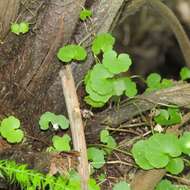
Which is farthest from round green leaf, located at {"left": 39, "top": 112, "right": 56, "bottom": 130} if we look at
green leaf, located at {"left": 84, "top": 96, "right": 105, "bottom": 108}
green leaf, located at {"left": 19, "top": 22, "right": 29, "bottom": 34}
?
green leaf, located at {"left": 19, "top": 22, "right": 29, "bottom": 34}

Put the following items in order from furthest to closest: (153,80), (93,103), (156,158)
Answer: (153,80) → (93,103) → (156,158)

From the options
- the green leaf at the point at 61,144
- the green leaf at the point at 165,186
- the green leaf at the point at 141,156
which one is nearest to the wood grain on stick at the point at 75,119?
the green leaf at the point at 61,144

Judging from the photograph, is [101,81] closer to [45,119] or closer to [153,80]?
[45,119]

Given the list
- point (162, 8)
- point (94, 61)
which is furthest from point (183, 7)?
point (94, 61)

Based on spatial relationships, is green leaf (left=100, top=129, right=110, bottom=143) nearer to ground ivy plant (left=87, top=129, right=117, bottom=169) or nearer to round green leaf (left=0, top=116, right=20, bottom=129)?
ground ivy plant (left=87, top=129, right=117, bottom=169)

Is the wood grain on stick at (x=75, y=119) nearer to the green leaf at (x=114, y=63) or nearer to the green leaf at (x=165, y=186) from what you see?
the green leaf at (x=114, y=63)

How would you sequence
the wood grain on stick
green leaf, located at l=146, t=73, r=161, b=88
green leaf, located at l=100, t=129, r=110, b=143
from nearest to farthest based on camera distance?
the wood grain on stick < green leaf, located at l=100, t=129, r=110, b=143 < green leaf, located at l=146, t=73, r=161, b=88

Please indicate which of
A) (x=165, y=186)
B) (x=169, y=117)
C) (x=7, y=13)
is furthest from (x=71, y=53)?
(x=165, y=186)
